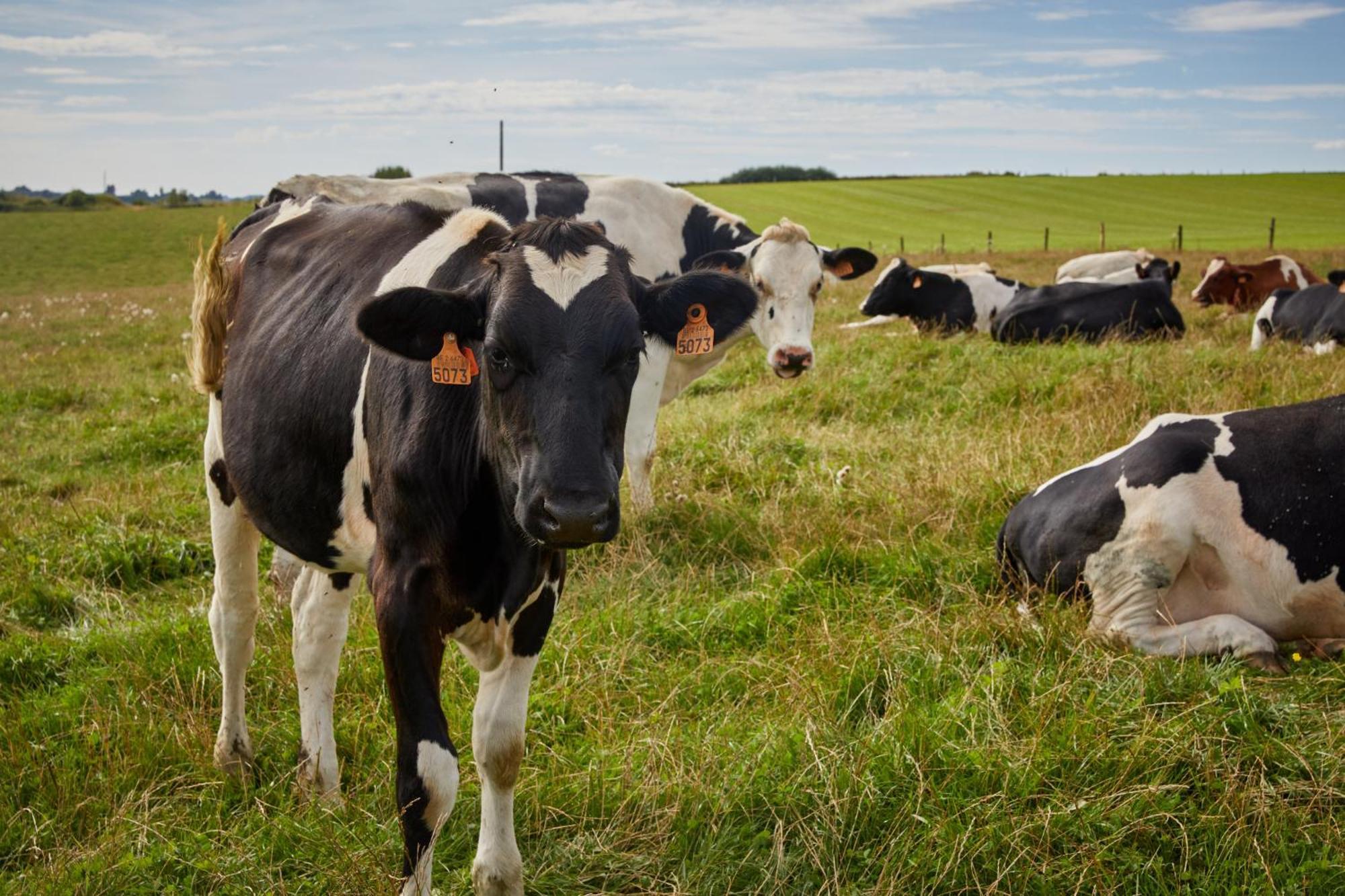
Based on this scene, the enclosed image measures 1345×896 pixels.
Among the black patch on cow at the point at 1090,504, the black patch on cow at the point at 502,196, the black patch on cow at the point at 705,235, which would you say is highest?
the black patch on cow at the point at 502,196

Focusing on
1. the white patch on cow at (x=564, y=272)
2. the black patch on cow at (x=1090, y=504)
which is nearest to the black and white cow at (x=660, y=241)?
the black patch on cow at (x=1090, y=504)

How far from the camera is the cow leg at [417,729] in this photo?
2959 millimetres

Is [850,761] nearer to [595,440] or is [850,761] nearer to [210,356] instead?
[595,440]

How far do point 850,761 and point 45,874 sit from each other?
2.47 metres

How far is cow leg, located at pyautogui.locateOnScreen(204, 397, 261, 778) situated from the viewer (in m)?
4.23

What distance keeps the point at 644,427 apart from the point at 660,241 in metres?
1.95

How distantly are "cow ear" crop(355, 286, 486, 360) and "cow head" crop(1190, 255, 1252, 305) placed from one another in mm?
17020

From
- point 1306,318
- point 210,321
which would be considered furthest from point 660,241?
point 1306,318

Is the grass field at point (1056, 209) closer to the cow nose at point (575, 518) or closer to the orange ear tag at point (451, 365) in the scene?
the orange ear tag at point (451, 365)

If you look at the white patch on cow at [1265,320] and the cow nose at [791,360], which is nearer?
the cow nose at [791,360]

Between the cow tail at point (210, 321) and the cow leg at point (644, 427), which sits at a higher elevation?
the cow tail at point (210, 321)

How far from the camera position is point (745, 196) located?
63.0m

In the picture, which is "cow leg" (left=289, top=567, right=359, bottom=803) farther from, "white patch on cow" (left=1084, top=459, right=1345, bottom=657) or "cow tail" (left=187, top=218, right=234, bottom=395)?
"white patch on cow" (left=1084, top=459, right=1345, bottom=657)

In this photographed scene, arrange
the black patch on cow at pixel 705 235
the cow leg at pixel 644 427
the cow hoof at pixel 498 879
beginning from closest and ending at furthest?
the cow hoof at pixel 498 879 → the cow leg at pixel 644 427 → the black patch on cow at pixel 705 235
